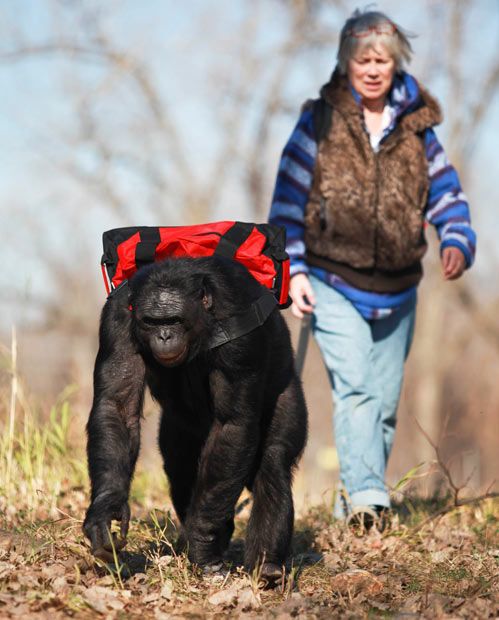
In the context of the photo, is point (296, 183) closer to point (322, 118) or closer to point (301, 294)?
point (322, 118)

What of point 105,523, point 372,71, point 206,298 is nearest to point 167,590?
point 105,523

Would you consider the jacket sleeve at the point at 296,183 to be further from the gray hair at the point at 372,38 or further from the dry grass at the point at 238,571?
the dry grass at the point at 238,571

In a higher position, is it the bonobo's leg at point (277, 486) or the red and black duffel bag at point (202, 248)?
the red and black duffel bag at point (202, 248)

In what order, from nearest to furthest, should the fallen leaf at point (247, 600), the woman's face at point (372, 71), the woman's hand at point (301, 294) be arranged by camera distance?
the fallen leaf at point (247, 600) → the woman's hand at point (301, 294) → the woman's face at point (372, 71)

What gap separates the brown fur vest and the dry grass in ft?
4.34

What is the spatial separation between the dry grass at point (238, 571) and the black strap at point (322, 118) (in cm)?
200

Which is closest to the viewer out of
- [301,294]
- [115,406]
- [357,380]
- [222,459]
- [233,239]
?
[115,406]

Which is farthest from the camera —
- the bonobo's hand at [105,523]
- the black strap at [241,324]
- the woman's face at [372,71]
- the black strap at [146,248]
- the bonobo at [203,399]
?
the woman's face at [372,71]

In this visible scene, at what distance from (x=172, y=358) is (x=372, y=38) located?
237 centimetres

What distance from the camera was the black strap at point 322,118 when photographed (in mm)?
5090

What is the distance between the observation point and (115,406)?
360 cm

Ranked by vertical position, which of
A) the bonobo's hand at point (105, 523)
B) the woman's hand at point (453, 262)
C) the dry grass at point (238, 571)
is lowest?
the dry grass at point (238, 571)

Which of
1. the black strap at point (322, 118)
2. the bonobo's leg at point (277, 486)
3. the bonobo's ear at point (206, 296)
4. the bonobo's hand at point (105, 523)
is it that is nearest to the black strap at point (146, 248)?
the bonobo's ear at point (206, 296)

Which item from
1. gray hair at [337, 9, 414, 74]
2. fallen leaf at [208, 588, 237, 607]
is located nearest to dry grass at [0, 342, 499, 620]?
fallen leaf at [208, 588, 237, 607]
